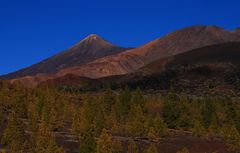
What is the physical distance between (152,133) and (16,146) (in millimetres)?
27072

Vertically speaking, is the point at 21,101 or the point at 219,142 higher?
the point at 21,101

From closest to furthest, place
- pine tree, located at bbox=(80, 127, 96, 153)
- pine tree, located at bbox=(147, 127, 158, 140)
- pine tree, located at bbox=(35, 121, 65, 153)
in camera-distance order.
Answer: pine tree, located at bbox=(35, 121, 65, 153)
pine tree, located at bbox=(80, 127, 96, 153)
pine tree, located at bbox=(147, 127, 158, 140)

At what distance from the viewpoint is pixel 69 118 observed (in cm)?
8619

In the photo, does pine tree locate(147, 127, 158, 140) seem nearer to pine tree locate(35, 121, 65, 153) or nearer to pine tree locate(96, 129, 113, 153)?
pine tree locate(96, 129, 113, 153)

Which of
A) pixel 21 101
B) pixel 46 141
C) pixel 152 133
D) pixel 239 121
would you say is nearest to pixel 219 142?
pixel 152 133

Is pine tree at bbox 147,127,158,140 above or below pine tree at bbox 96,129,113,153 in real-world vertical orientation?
above

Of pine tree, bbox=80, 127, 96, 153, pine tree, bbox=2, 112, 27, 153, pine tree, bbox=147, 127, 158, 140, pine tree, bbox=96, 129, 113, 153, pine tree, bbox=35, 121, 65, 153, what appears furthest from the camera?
pine tree, bbox=147, 127, 158, 140

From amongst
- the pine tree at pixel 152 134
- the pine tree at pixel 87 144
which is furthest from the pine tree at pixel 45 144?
the pine tree at pixel 152 134

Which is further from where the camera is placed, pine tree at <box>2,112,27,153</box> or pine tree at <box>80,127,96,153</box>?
pine tree at <box>80,127,96,153</box>

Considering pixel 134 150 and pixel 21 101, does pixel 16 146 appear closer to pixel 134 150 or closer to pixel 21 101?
pixel 134 150

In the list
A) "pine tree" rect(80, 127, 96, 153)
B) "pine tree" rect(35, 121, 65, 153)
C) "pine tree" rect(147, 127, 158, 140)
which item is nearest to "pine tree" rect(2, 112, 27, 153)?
"pine tree" rect(35, 121, 65, 153)

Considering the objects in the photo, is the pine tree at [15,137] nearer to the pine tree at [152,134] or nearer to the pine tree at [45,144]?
the pine tree at [45,144]

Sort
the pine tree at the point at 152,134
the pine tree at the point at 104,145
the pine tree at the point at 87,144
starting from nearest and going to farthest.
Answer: the pine tree at the point at 104,145 < the pine tree at the point at 87,144 < the pine tree at the point at 152,134

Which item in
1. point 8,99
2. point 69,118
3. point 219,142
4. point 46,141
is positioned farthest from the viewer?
point 69,118
